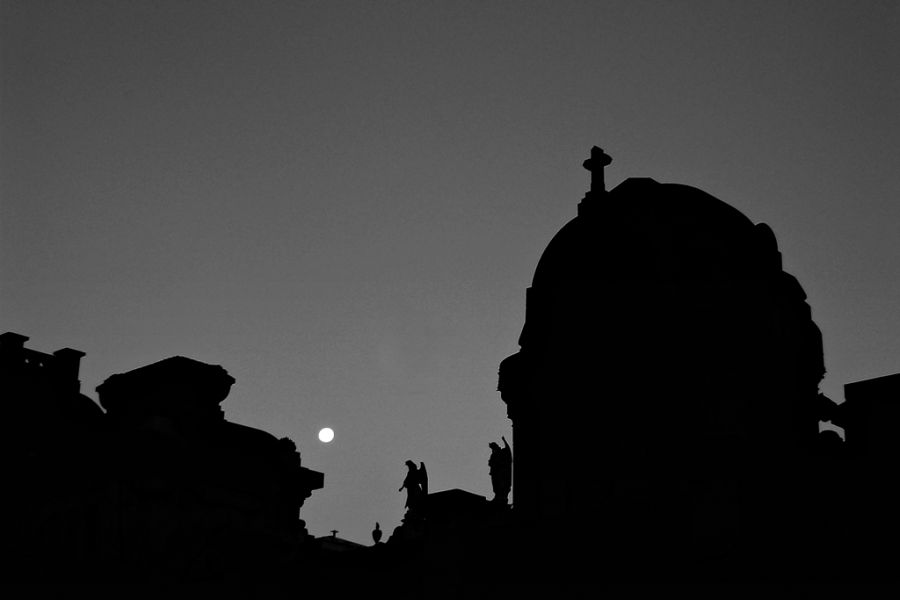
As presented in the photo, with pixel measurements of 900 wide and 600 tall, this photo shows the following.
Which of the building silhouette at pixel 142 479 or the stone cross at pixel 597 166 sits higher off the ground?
the stone cross at pixel 597 166

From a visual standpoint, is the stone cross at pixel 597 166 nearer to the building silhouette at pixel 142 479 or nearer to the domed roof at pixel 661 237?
the domed roof at pixel 661 237

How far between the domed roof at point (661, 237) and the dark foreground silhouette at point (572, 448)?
0.06 meters

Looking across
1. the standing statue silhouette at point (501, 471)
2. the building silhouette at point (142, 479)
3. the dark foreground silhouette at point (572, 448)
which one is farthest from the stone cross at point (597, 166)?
the building silhouette at point (142, 479)

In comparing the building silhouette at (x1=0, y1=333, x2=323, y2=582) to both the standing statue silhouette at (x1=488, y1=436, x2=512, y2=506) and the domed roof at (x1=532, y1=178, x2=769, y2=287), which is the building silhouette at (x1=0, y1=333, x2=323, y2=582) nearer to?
the standing statue silhouette at (x1=488, y1=436, x2=512, y2=506)

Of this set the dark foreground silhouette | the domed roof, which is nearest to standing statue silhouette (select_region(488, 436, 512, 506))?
the dark foreground silhouette

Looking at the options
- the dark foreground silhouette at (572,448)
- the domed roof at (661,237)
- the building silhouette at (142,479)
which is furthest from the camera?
the domed roof at (661,237)

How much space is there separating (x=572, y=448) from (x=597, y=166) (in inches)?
362

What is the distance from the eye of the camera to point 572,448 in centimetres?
4022

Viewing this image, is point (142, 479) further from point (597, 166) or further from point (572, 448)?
point (597, 166)

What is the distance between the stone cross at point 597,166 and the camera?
41938mm

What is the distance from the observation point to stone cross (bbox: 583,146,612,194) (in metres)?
41.9

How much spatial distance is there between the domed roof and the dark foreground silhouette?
0.20 ft

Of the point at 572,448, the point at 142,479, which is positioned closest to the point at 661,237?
Answer: the point at 572,448

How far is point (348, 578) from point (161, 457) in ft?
23.3
